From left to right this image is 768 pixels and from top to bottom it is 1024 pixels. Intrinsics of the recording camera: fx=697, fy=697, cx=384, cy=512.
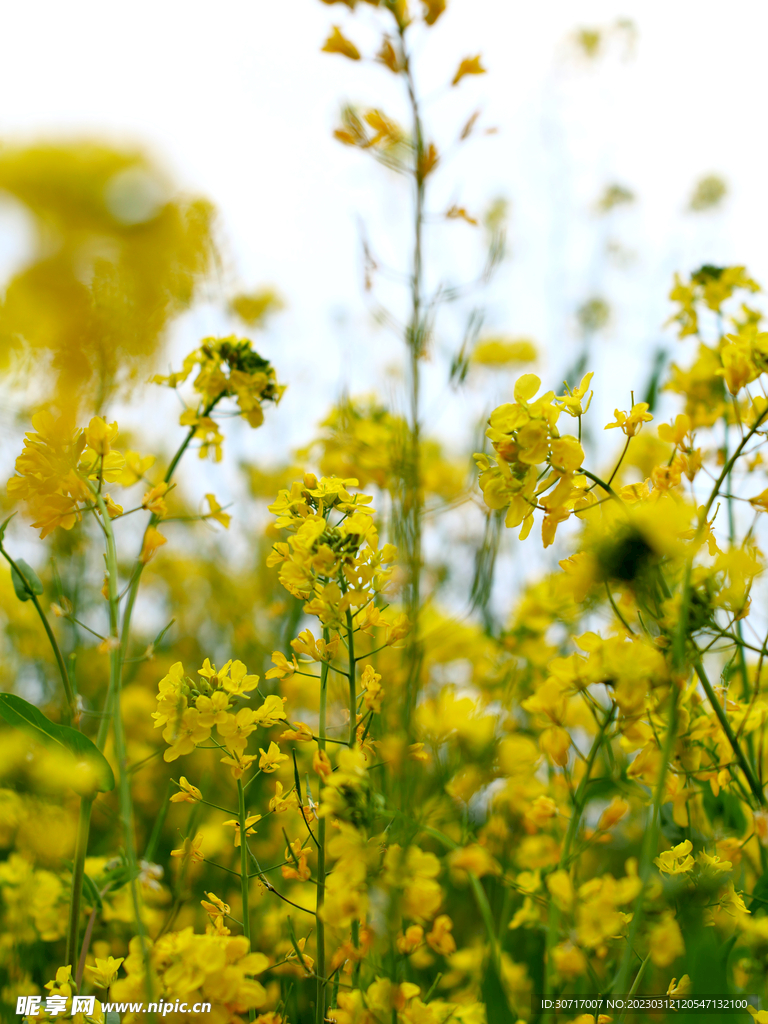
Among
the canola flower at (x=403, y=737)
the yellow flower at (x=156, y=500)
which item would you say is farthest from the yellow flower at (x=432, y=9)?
the yellow flower at (x=156, y=500)

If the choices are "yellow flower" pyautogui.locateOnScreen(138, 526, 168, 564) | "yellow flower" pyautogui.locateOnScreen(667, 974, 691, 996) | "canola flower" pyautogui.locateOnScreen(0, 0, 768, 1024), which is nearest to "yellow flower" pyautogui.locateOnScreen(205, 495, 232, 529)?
"canola flower" pyautogui.locateOnScreen(0, 0, 768, 1024)

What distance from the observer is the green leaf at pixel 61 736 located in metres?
0.81

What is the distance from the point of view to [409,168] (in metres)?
0.78

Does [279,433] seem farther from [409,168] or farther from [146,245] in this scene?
[409,168]

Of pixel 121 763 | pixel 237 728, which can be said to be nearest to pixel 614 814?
pixel 237 728

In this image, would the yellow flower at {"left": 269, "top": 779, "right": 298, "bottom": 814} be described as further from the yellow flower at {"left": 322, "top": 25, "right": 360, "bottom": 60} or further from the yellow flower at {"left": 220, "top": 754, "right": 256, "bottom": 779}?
the yellow flower at {"left": 322, "top": 25, "right": 360, "bottom": 60}

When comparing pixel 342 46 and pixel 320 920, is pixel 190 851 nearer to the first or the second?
pixel 320 920

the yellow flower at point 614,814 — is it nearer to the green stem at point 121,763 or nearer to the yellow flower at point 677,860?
the yellow flower at point 677,860

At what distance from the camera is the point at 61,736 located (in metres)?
0.83

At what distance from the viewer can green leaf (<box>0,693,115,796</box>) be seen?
0.81 meters

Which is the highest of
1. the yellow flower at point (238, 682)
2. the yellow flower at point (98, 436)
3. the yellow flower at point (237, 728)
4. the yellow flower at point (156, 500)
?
the yellow flower at point (98, 436)

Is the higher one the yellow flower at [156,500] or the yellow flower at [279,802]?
the yellow flower at [156,500]

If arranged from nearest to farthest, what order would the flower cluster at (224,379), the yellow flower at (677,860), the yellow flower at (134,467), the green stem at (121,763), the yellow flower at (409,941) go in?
the green stem at (121,763) → the yellow flower at (409,941) → the yellow flower at (677,860) → the yellow flower at (134,467) → the flower cluster at (224,379)

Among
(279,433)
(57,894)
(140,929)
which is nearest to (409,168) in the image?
(140,929)
